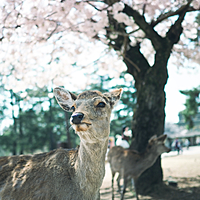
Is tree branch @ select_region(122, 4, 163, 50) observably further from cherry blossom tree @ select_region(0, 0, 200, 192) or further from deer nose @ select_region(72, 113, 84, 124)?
deer nose @ select_region(72, 113, 84, 124)

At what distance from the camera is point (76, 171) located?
3.06 m

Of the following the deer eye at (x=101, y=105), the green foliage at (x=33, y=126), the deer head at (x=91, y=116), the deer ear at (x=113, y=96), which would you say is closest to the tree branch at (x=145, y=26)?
the deer ear at (x=113, y=96)

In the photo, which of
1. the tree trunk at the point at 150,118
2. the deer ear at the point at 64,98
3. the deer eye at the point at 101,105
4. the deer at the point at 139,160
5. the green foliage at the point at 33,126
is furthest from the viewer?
the green foliage at the point at 33,126

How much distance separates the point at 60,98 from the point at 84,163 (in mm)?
986

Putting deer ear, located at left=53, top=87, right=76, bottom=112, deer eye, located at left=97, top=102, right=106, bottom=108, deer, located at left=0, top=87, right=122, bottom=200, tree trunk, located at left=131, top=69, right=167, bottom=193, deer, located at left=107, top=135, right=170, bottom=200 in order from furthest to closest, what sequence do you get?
tree trunk, located at left=131, top=69, right=167, bottom=193 → deer, located at left=107, top=135, right=170, bottom=200 → deer ear, located at left=53, top=87, right=76, bottom=112 → deer eye, located at left=97, top=102, right=106, bottom=108 → deer, located at left=0, top=87, right=122, bottom=200

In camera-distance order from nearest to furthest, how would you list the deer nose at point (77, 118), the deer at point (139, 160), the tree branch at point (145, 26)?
the deer nose at point (77, 118) → the deer at point (139, 160) → the tree branch at point (145, 26)

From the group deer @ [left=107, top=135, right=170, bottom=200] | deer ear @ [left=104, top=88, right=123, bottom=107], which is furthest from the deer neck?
deer @ [left=107, top=135, right=170, bottom=200]

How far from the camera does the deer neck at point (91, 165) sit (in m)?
2.92

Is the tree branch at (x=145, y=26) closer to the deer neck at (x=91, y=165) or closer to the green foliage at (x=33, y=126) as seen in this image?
the deer neck at (x=91, y=165)

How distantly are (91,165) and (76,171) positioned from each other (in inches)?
9.8

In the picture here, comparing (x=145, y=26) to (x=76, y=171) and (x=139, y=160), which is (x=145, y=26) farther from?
(x=76, y=171)

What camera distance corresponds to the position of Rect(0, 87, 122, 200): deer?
286 cm

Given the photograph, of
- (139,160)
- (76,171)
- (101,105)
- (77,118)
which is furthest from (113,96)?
(139,160)

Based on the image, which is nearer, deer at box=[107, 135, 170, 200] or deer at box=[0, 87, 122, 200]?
A: deer at box=[0, 87, 122, 200]
